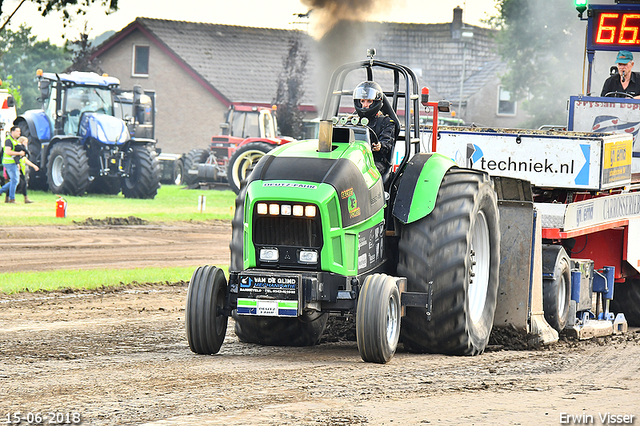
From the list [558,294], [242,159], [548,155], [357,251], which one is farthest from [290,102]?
[357,251]

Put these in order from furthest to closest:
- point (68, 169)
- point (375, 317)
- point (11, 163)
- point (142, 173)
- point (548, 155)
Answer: point (142, 173) → point (68, 169) → point (11, 163) → point (548, 155) → point (375, 317)

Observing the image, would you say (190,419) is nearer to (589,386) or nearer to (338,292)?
(338,292)

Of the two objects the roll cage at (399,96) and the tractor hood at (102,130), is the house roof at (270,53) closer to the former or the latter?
the tractor hood at (102,130)

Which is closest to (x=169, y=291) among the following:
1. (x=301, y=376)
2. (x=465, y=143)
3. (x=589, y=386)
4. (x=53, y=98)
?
(x=465, y=143)

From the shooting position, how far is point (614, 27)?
527 inches

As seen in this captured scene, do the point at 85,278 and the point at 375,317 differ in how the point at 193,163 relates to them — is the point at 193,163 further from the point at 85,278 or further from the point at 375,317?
the point at 375,317

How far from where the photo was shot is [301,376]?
675 cm

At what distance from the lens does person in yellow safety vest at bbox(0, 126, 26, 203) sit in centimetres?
2359

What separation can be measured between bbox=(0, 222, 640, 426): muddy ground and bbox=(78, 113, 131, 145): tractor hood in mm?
16618

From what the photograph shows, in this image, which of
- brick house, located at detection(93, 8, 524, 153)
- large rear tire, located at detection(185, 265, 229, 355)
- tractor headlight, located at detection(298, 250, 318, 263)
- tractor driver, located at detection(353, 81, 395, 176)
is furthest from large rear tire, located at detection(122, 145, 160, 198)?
brick house, located at detection(93, 8, 524, 153)

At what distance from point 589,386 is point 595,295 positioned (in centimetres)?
432

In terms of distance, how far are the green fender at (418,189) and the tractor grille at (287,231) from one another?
0.90 metres

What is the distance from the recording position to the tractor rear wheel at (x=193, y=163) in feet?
114

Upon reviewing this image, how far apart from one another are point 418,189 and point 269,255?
143cm
